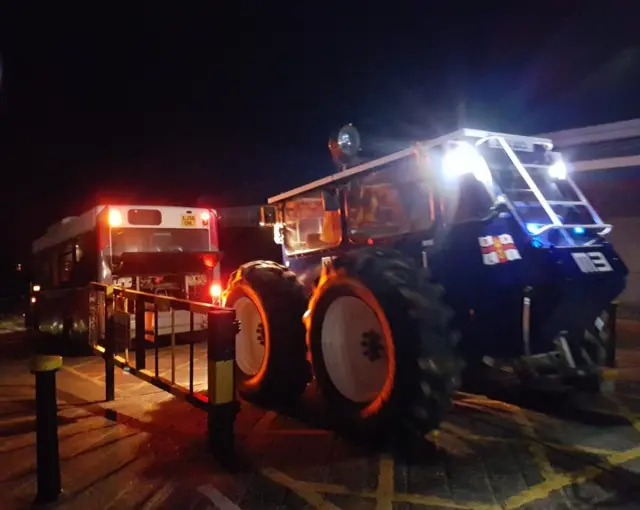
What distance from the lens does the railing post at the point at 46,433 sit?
408 centimetres

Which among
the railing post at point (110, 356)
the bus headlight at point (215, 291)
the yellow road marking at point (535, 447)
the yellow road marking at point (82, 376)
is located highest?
the bus headlight at point (215, 291)

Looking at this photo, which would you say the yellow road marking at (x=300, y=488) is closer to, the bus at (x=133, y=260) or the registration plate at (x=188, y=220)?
→ the bus at (x=133, y=260)

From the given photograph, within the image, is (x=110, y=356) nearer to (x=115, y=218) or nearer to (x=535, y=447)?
(x=115, y=218)

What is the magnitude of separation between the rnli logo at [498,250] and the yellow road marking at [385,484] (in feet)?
5.80

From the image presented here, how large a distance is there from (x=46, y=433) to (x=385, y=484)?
94.6 inches

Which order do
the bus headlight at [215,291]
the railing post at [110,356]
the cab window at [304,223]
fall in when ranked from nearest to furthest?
1. the railing post at [110,356]
2. the cab window at [304,223]
3. the bus headlight at [215,291]

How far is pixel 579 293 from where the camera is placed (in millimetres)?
4934

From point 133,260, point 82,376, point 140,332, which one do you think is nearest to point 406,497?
point 140,332

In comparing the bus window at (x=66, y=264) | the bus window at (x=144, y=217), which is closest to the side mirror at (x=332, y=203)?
the bus window at (x=144, y=217)

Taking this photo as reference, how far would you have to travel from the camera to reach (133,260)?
10.2 m

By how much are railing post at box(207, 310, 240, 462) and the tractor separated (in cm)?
104

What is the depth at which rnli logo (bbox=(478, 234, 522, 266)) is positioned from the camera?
4805 mm

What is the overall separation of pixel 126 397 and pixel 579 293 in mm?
5059

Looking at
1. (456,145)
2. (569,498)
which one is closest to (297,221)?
(456,145)
